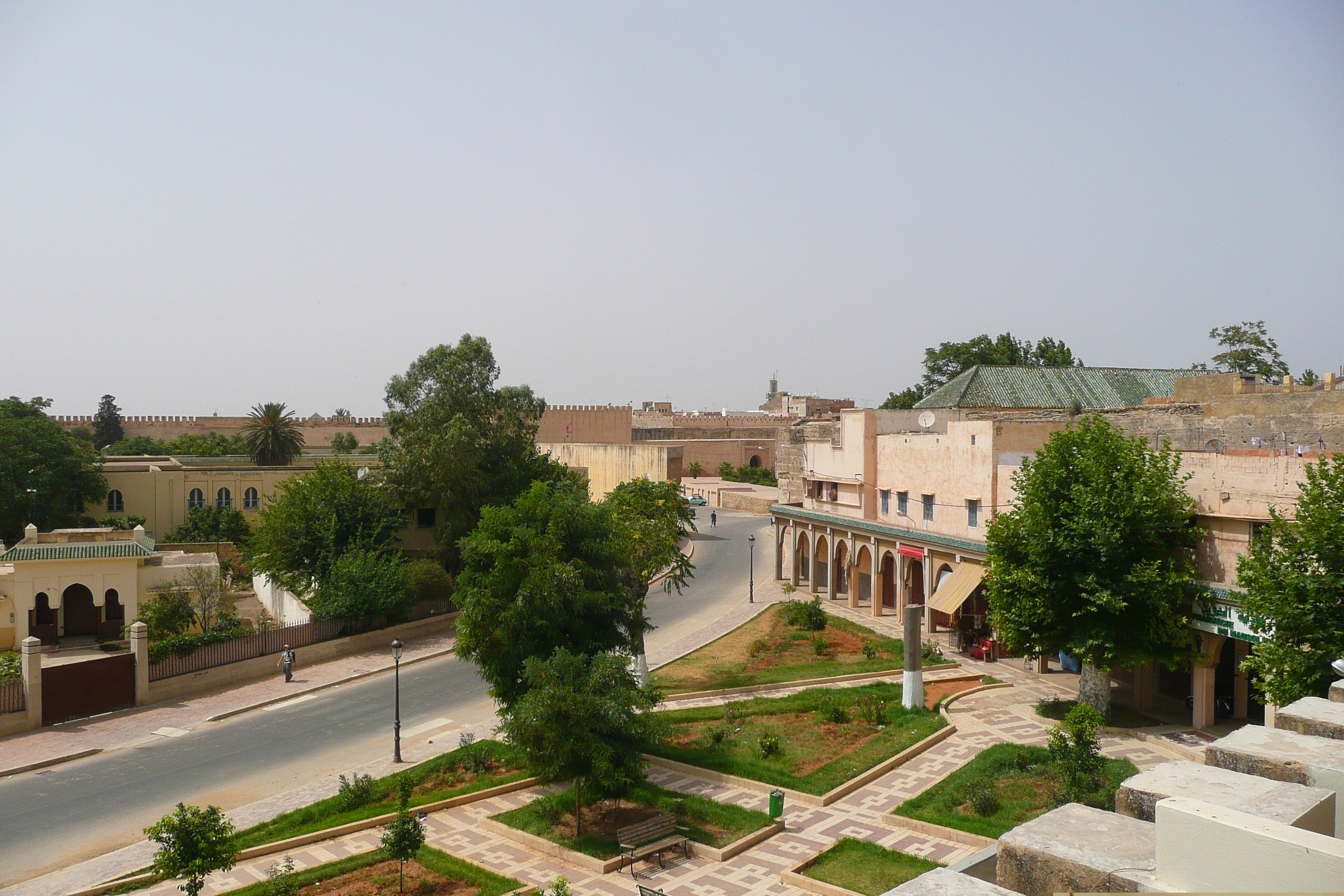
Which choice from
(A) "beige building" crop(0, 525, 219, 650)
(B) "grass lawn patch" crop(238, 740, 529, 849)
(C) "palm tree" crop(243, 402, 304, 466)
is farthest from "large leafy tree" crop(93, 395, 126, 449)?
(B) "grass lawn patch" crop(238, 740, 529, 849)

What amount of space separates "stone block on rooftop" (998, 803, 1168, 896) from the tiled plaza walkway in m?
10.4

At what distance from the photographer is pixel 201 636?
29031mm

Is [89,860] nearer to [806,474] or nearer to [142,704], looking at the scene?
[142,704]

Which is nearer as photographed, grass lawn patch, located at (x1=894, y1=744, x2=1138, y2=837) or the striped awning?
grass lawn patch, located at (x1=894, y1=744, x2=1138, y2=837)

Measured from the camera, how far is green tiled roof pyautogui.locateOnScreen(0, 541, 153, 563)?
31.5 metres

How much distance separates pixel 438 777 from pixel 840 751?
869 centimetres

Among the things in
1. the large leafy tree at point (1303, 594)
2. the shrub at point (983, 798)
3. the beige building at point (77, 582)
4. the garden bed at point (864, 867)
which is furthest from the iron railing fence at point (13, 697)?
the large leafy tree at point (1303, 594)

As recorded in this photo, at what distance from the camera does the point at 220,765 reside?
71.5ft

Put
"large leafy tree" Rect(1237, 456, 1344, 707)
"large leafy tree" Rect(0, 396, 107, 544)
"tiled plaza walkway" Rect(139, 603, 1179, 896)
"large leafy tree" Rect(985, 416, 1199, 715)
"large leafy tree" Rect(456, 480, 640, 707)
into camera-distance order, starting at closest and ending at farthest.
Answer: "tiled plaza walkway" Rect(139, 603, 1179, 896) → "large leafy tree" Rect(1237, 456, 1344, 707) → "large leafy tree" Rect(456, 480, 640, 707) → "large leafy tree" Rect(985, 416, 1199, 715) → "large leafy tree" Rect(0, 396, 107, 544)

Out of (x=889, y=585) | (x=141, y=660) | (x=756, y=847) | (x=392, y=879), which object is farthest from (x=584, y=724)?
(x=889, y=585)

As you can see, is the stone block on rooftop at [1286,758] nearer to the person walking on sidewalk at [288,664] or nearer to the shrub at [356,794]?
the shrub at [356,794]

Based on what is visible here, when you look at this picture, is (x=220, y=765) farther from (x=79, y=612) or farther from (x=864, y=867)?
→ (x=79, y=612)

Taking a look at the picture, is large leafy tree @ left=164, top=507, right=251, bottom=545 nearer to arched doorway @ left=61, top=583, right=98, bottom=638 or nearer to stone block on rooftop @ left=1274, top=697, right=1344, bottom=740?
arched doorway @ left=61, top=583, right=98, bottom=638

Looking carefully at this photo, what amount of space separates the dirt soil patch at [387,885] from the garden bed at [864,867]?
541 cm
